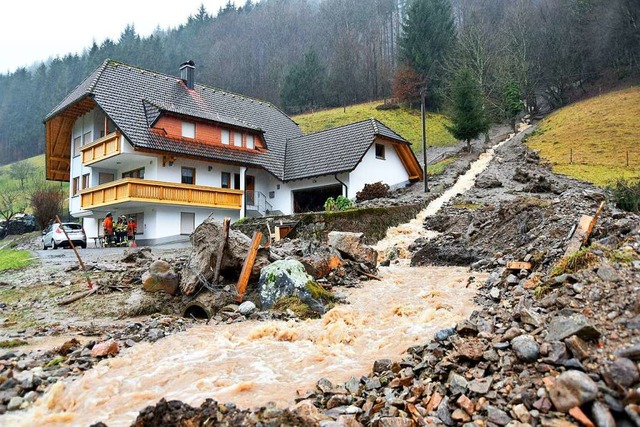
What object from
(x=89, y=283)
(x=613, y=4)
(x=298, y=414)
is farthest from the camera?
(x=613, y=4)

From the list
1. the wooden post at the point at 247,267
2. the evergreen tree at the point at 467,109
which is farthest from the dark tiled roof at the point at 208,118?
the wooden post at the point at 247,267

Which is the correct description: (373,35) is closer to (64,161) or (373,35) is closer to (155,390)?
(64,161)

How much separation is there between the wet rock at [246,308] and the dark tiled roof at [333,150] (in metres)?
18.1

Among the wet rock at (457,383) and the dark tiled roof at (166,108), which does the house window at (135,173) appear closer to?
the dark tiled roof at (166,108)

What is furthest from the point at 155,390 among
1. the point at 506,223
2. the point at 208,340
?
the point at 506,223

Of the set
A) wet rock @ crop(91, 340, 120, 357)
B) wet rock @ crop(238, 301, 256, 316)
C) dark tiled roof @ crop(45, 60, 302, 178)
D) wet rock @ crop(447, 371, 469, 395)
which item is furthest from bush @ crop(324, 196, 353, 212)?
wet rock @ crop(447, 371, 469, 395)

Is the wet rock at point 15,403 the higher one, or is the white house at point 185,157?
the white house at point 185,157

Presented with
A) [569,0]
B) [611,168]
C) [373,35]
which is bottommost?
[611,168]

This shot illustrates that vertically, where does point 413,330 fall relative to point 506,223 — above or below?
below

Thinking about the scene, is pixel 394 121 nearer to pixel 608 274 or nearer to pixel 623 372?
pixel 608 274

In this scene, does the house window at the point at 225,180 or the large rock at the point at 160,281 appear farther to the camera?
the house window at the point at 225,180

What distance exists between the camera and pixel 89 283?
12242mm

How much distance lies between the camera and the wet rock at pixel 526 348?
4.27 metres

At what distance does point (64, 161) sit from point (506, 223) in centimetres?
3474
